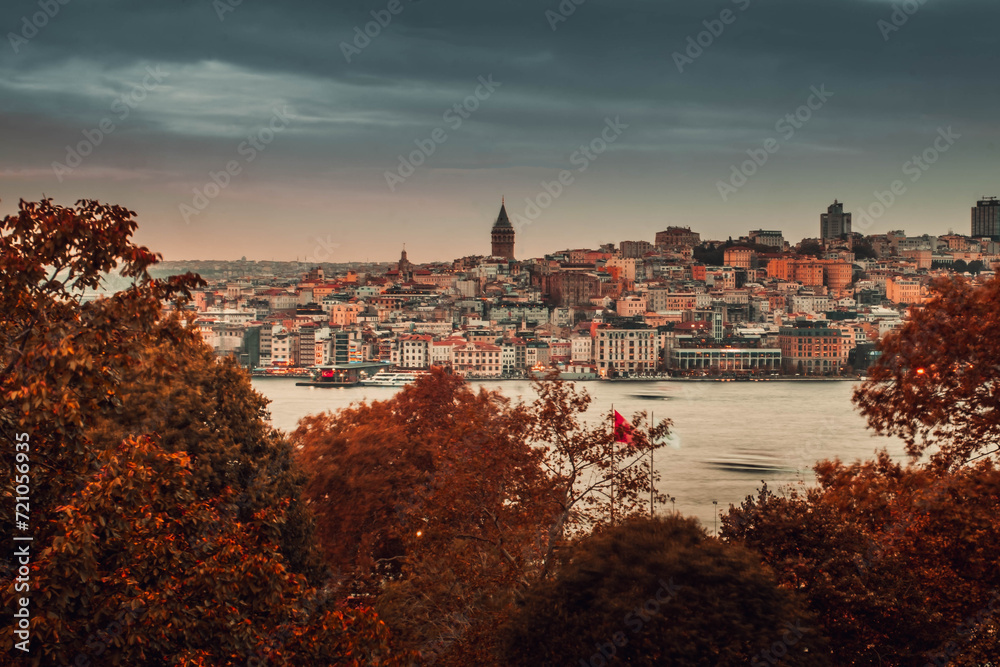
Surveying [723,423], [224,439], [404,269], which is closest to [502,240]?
[404,269]

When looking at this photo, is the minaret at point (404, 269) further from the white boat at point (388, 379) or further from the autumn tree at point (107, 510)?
the autumn tree at point (107, 510)

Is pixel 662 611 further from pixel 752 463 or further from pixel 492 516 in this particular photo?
pixel 752 463

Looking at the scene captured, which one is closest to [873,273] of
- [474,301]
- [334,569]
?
[474,301]

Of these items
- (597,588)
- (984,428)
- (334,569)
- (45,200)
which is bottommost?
(334,569)

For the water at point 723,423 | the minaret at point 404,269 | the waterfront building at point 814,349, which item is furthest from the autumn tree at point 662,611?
the minaret at point 404,269

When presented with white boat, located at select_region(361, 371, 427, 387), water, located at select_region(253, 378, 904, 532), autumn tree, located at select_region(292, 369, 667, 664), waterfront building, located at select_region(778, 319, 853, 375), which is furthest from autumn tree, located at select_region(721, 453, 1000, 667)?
waterfront building, located at select_region(778, 319, 853, 375)

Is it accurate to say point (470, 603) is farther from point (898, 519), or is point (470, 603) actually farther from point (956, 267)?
point (956, 267)

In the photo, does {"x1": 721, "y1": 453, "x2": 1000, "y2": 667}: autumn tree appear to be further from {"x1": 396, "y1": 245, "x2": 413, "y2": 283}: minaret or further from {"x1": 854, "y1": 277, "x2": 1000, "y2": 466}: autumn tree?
{"x1": 396, "y1": 245, "x2": 413, "y2": 283}: minaret
